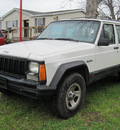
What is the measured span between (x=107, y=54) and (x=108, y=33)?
58 cm

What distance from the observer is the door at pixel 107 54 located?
12.3ft

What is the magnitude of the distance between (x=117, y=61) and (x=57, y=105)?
2.45 m

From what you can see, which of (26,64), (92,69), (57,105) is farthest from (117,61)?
(26,64)

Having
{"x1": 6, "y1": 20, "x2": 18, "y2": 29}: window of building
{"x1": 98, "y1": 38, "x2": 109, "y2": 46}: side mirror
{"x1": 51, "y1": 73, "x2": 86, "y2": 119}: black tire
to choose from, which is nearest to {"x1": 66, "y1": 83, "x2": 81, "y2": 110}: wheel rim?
{"x1": 51, "y1": 73, "x2": 86, "y2": 119}: black tire

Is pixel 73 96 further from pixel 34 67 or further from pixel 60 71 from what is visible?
pixel 34 67

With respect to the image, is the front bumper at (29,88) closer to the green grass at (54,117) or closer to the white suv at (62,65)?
the white suv at (62,65)

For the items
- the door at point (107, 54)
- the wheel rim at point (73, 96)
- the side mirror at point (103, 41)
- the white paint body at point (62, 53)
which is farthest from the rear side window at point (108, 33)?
the wheel rim at point (73, 96)

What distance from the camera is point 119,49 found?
4.50m

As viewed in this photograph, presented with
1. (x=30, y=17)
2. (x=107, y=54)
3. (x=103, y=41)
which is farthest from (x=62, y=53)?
(x=30, y=17)

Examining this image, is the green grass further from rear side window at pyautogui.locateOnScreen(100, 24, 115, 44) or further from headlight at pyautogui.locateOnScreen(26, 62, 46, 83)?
rear side window at pyautogui.locateOnScreen(100, 24, 115, 44)

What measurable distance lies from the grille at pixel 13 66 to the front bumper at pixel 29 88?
131 millimetres

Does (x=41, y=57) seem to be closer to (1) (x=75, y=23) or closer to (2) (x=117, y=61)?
(1) (x=75, y=23)

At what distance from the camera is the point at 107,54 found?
3988 millimetres

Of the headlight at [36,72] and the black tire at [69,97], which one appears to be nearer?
the headlight at [36,72]
